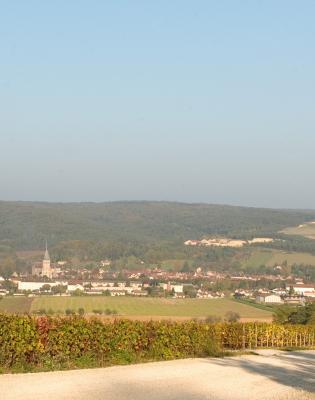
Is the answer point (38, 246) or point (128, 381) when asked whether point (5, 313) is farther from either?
point (38, 246)

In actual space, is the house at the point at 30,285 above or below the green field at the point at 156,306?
below

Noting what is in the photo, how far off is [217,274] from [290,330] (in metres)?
111

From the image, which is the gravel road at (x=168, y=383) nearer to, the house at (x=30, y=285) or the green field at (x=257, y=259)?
the house at (x=30, y=285)

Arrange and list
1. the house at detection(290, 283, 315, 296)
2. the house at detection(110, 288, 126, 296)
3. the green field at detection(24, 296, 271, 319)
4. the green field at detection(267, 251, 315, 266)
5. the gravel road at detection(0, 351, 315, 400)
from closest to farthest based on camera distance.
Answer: the gravel road at detection(0, 351, 315, 400)
the green field at detection(24, 296, 271, 319)
the house at detection(110, 288, 126, 296)
the house at detection(290, 283, 315, 296)
the green field at detection(267, 251, 315, 266)

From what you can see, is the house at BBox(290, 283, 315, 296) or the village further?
the house at BBox(290, 283, 315, 296)

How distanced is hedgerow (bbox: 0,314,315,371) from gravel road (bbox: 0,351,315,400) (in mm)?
1234

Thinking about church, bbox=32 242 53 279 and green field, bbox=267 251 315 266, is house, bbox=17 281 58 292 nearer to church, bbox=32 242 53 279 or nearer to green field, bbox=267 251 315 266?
church, bbox=32 242 53 279

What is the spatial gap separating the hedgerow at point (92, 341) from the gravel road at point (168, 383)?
123cm

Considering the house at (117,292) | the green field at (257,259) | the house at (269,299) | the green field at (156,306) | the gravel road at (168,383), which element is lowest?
the house at (117,292)

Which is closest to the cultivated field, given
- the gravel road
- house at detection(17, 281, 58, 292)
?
house at detection(17, 281, 58, 292)

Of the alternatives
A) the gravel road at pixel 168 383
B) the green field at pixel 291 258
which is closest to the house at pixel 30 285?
the green field at pixel 291 258

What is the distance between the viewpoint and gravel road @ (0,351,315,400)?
16.4 m

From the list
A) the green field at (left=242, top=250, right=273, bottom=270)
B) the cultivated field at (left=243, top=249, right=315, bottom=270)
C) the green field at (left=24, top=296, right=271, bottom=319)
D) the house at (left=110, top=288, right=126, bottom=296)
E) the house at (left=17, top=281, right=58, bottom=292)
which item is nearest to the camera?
the green field at (left=24, top=296, right=271, bottom=319)

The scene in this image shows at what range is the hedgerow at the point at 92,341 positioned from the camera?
68.1 ft
